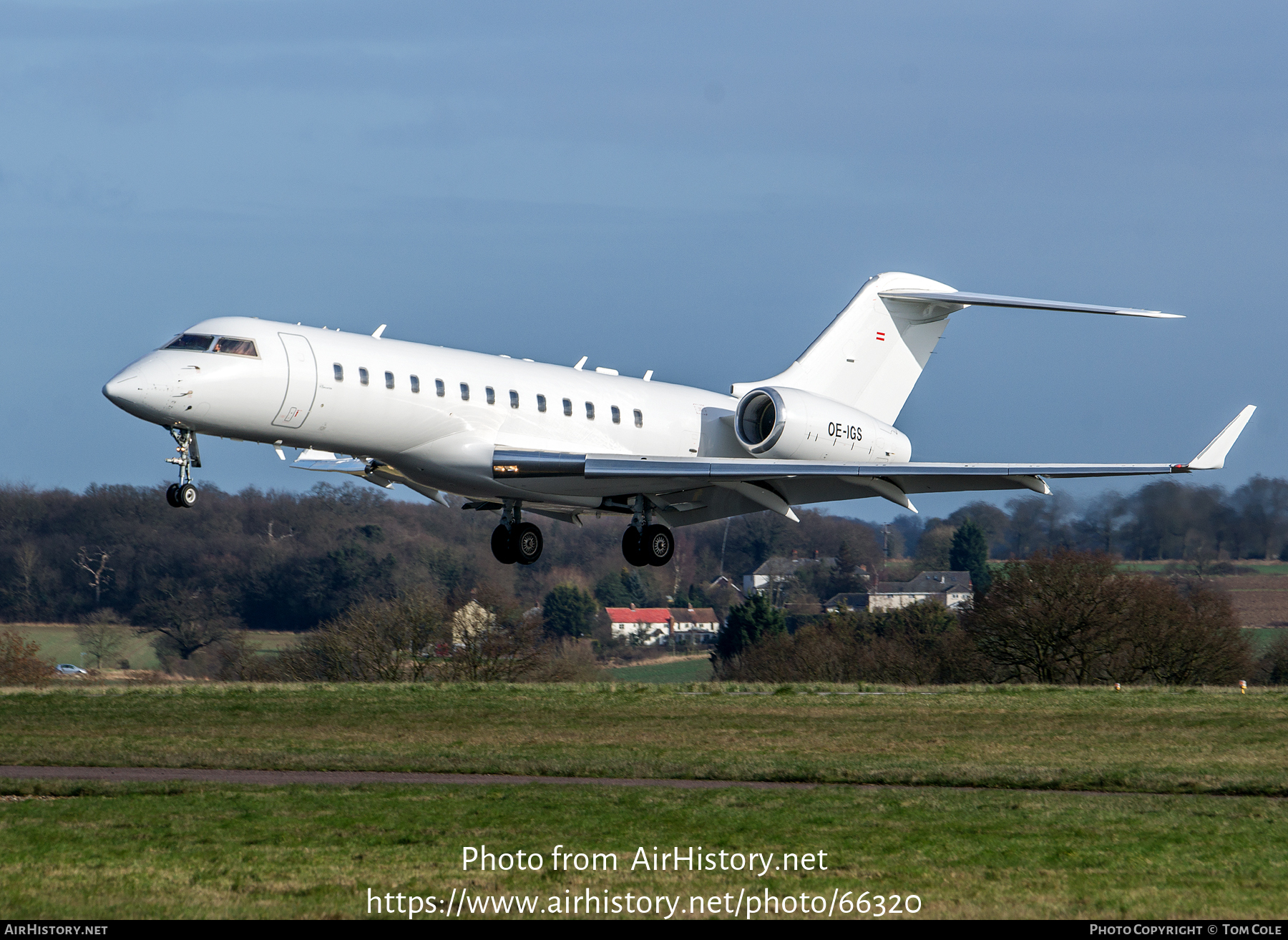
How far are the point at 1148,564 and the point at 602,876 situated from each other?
163 ft

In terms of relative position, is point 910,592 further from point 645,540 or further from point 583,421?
point 583,421

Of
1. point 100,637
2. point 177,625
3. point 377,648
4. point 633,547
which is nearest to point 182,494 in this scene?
point 633,547

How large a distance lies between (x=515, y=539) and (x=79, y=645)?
46.2 m

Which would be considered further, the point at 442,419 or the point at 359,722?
the point at 359,722

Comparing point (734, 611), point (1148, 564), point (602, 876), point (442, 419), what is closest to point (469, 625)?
point (734, 611)

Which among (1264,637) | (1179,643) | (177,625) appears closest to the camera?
(1179,643)

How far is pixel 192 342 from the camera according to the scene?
2102cm

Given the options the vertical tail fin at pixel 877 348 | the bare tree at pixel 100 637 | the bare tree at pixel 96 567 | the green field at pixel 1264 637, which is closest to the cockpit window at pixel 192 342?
the vertical tail fin at pixel 877 348

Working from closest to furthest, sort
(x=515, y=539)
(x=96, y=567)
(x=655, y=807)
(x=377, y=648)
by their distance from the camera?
(x=655, y=807) → (x=515, y=539) → (x=377, y=648) → (x=96, y=567)

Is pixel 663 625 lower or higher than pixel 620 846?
lower

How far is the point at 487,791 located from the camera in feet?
65.8

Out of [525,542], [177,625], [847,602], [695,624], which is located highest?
[525,542]

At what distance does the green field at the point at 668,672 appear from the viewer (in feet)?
224
